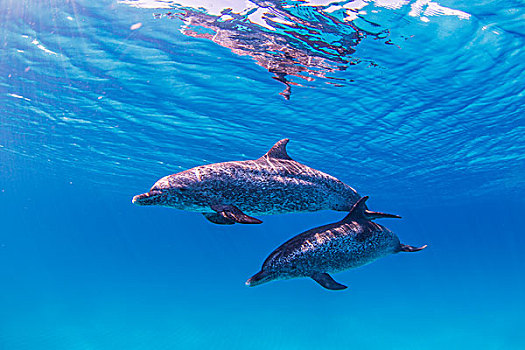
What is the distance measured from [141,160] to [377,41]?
26.1m

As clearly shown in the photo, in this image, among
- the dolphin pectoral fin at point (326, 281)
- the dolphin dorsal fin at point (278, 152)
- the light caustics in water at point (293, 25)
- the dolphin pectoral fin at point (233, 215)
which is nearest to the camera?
the dolphin pectoral fin at point (233, 215)

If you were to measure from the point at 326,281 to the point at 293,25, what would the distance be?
27.3 feet

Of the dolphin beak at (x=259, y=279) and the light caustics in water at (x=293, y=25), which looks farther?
the light caustics in water at (x=293, y=25)

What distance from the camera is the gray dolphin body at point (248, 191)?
407 centimetres

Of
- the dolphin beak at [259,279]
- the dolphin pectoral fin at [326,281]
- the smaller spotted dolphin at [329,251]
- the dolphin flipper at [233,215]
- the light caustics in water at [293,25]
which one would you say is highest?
the light caustics in water at [293,25]

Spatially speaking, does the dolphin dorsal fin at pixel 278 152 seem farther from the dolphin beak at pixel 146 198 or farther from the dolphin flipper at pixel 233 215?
the dolphin beak at pixel 146 198

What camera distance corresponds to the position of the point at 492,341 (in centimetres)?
3956

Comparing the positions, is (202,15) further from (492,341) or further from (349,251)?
(492,341)

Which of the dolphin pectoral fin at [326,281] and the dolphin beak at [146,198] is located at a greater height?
the dolphin beak at [146,198]

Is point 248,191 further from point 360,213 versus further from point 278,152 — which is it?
point 360,213

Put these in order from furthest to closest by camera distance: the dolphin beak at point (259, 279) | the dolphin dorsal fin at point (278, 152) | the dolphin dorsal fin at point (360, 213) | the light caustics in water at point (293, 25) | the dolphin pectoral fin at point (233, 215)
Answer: the light caustics in water at point (293, 25)
the dolphin dorsal fin at point (278, 152)
the dolphin dorsal fin at point (360, 213)
the dolphin beak at point (259, 279)
the dolphin pectoral fin at point (233, 215)

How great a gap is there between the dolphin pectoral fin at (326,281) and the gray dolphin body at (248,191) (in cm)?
86

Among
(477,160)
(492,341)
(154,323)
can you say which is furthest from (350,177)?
(154,323)

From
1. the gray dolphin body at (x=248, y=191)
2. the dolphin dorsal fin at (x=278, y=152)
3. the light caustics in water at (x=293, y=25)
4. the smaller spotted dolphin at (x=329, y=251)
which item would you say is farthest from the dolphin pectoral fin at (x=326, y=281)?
the light caustics in water at (x=293, y=25)
